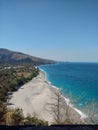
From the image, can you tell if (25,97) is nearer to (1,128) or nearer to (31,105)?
(31,105)

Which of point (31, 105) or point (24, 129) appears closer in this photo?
point (24, 129)

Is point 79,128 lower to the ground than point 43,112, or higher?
higher

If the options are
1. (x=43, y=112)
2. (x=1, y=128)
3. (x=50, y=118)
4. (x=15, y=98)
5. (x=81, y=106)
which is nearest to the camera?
(x=1, y=128)

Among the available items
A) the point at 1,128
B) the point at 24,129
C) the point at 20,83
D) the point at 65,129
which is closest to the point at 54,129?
the point at 65,129

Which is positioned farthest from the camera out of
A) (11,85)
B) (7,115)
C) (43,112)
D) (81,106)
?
(11,85)

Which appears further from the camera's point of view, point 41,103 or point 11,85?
point 11,85

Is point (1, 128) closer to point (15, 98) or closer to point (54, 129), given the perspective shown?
point (54, 129)

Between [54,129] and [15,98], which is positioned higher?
[54,129]

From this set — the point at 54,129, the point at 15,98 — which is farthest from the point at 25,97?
the point at 54,129

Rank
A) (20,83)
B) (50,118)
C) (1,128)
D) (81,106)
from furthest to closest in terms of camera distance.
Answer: (20,83)
(81,106)
(50,118)
(1,128)
